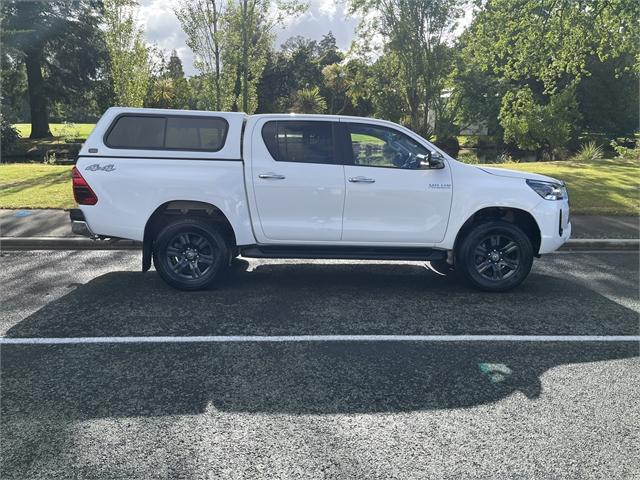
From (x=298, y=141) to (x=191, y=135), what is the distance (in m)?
1.21

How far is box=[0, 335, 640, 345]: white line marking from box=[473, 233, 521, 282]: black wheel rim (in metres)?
1.40

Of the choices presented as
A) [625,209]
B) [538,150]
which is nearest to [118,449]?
[625,209]

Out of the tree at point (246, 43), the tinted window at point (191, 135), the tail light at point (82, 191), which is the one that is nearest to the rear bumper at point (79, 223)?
the tail light at point (82, 191)

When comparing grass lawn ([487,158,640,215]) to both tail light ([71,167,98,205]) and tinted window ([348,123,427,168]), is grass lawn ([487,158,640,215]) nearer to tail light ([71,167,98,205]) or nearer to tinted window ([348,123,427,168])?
tinted window ([348,123,427,168])

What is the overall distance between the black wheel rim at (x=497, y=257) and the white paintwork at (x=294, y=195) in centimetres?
36

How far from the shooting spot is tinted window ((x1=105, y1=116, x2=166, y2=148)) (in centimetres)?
596

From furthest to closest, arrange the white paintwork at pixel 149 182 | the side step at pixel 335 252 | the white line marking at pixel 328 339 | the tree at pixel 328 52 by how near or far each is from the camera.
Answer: the tree at pixel 328 52, the side step at pixel 335 252, the white paintwork at pixel 149 182, the white line marking at pixel 328 339

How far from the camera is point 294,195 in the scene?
5953mm

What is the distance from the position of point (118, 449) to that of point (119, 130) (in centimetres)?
402

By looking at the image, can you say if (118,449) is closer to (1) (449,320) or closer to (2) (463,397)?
(2) (463,397)

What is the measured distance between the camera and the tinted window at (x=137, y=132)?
235 inches

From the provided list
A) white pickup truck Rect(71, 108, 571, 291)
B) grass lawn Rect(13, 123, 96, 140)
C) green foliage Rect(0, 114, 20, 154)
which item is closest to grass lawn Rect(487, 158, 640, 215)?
white pickup truck Rect(71, 108, 571, 291)

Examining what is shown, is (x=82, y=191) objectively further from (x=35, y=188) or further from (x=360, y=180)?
(x=35, y=188)

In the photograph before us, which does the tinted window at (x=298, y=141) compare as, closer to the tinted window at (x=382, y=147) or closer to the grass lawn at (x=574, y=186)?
the tinted window at (x=382, y=147)
